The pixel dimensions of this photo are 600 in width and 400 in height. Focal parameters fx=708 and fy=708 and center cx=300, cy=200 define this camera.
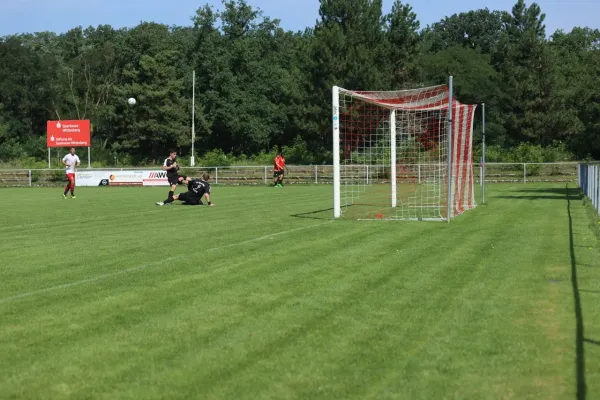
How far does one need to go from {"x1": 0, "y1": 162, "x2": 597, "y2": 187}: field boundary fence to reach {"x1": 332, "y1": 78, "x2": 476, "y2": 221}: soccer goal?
203 inches

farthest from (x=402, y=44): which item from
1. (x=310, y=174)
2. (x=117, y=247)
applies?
(x=117, y=247)

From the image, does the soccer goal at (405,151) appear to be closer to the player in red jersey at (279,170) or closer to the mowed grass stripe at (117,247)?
the mowed grass stripe at (117,247)

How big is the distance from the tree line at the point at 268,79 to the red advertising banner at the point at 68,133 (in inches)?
743

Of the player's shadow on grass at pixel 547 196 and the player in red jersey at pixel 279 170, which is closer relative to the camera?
the player's shadow on grass at pixel 547 196

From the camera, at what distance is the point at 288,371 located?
5.12 metres

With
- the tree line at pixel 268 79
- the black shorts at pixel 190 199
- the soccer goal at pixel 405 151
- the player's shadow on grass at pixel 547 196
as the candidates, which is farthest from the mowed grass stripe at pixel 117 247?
the tree line at pixel 268 79

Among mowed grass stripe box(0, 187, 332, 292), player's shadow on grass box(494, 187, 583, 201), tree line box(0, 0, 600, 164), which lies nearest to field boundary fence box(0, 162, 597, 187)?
player's shadow on grass box(494, 187, 583, 201)

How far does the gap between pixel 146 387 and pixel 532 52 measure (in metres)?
61.8

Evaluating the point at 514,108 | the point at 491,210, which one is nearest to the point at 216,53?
the point at 514,108

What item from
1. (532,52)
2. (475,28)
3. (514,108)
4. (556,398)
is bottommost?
(556,398)

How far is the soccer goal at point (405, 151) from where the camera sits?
18.0 metres

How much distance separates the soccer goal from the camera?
59.0 ft

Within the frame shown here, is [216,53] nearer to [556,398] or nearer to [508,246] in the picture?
[508,246]

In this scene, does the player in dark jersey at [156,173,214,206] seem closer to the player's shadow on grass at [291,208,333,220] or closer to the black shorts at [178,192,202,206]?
the black shorts at [178,192,202,206]
